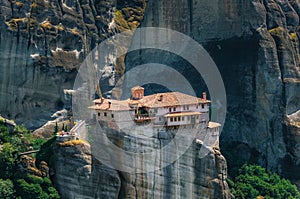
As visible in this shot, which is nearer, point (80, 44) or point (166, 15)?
point (80, 44)

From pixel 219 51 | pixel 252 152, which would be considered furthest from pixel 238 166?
pixel 219 51

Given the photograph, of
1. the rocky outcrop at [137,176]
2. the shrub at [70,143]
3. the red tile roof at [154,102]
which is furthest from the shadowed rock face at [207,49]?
the rocky outcrop at [137,176]

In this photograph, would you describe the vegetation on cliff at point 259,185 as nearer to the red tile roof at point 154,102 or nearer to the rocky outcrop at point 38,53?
the red tile roof at point 154,102

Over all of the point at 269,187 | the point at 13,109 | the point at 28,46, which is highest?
the point at 28,46

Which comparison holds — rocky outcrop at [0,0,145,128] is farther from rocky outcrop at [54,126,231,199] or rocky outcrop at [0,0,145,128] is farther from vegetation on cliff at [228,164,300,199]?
vegetation on cliff at [228,164,300,199]

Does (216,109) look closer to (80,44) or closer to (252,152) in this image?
(252,152)

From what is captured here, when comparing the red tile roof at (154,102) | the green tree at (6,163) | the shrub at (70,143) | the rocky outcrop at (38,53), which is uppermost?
the rocky outcrop at (38,53)

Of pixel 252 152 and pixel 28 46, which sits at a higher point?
pixel 28 46
